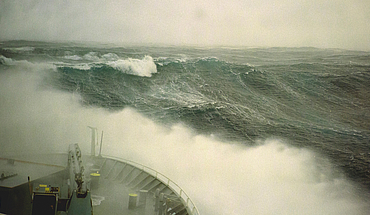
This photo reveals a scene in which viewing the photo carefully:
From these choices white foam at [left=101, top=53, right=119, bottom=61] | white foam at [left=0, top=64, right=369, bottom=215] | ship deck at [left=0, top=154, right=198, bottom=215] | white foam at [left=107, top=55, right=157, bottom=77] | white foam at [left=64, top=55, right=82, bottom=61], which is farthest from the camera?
white foam at [left=64, top=55, right=82, bottom=61]

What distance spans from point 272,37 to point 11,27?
32.3 feet

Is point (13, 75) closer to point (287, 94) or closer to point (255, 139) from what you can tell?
point (255, 139)

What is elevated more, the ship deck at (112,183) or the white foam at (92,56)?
the white foam at (92,56)

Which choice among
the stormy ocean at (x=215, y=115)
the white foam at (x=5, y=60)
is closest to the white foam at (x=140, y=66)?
the stormy ocean at (x=215, y=115)

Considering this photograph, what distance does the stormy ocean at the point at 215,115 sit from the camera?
9094 mm

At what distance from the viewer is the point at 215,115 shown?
970 cm

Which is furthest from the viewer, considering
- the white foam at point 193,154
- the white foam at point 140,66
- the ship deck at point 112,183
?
the white foam at point 140,66

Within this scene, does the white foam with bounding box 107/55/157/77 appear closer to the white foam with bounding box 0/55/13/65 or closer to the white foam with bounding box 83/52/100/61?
the white foam with bounding box 83/52/100/61

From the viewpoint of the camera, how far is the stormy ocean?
29.8 feet

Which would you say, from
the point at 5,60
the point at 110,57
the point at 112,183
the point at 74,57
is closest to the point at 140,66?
the point at 110,57

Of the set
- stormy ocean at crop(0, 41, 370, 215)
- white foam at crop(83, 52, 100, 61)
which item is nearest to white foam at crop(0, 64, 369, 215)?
stormy ocean at crop(0, 41, 370, 215)

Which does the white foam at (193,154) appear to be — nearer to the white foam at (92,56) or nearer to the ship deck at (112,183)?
the ship deck at (112,183)

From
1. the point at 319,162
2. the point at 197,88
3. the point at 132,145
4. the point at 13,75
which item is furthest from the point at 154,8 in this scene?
the point at 319,162

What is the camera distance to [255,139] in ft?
30.5
